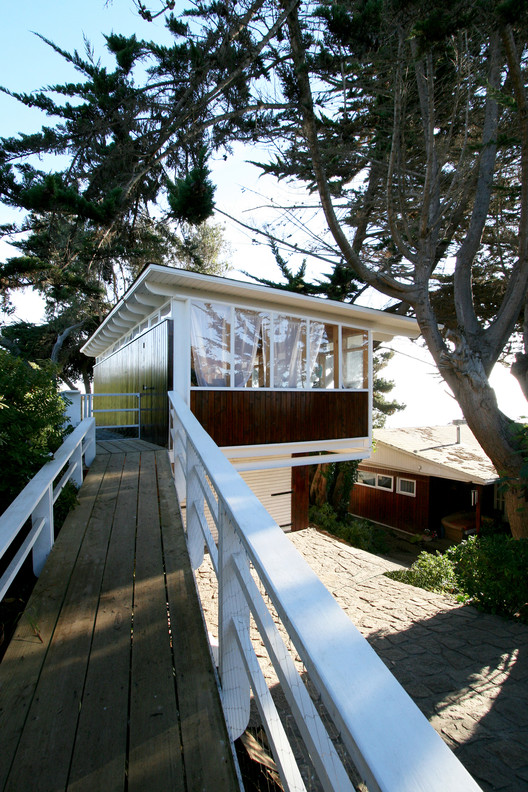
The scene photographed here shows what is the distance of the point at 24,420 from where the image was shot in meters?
3.42

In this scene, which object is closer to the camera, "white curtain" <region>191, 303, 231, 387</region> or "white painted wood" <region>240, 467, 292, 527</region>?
"white curtain" <region>191, 303, 231, 387</region>

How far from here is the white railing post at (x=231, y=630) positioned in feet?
5.20

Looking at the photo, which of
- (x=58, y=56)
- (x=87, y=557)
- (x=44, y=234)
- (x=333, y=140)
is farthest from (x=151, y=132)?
(x=87, y=557)

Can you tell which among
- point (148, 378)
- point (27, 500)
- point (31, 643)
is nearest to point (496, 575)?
point (31, 643)

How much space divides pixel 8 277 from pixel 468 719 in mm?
11390

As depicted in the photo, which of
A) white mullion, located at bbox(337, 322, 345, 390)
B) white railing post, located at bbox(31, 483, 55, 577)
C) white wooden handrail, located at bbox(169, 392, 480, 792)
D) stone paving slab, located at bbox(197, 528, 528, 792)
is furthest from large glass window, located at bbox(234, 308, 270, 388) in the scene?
white wooden handrail, located at bbox(169, 392, 480, 792)

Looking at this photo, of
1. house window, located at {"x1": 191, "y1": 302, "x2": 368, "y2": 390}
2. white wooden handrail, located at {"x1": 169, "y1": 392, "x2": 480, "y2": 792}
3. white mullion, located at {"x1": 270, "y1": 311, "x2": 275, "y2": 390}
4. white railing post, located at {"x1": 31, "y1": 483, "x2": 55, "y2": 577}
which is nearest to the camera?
white wooden handrail, located at {"x1": 169, "y1": 392, "x2": 480, "y2": 792}

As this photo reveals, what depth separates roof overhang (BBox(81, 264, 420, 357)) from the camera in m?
7.05

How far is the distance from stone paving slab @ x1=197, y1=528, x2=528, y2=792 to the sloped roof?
9116mm

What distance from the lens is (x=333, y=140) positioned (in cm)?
998

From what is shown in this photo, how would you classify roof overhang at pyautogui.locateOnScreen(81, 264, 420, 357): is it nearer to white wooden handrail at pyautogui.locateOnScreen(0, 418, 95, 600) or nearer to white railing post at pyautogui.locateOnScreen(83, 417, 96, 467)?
white railing post at pyautogui.locateOnScreen(83, 417, 96, 467)

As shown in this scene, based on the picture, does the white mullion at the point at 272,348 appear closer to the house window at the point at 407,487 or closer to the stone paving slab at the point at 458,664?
the stone paving slab at the point at 458,664

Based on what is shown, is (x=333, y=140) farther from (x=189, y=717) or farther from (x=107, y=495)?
(x=189, y=717)

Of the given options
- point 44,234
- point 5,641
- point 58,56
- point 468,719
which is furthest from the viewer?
point 44,234
